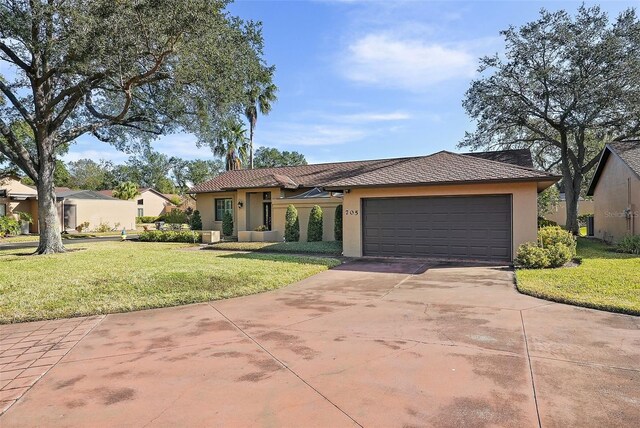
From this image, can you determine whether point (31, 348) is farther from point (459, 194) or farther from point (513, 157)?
point (513, 157)

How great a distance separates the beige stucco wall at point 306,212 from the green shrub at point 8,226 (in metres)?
19.2

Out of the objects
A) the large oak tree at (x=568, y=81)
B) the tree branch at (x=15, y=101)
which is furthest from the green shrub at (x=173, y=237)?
the large oak tree at (x=568, y=81)

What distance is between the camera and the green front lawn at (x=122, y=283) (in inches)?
269

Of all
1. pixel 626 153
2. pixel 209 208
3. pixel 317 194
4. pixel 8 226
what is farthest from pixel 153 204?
pixel 626 153

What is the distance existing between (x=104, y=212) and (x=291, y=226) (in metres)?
22.3

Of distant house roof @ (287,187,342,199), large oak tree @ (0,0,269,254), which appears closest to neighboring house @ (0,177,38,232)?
large oak tree @ (0,0,269,254)

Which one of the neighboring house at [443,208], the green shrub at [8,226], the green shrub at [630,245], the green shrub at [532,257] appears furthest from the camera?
the green shrub at [8,226]

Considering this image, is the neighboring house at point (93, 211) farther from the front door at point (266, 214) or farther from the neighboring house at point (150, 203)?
the front door at point (266, 214)

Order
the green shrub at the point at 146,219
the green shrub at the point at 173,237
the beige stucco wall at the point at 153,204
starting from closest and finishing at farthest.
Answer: the green shrub at the point at 173,237 < the green shrub at the point at 146,219 < the beige stucco wall at the point at 153,204

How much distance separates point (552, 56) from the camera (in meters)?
19.7

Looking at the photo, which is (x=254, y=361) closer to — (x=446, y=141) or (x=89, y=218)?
(x=446, y=141)

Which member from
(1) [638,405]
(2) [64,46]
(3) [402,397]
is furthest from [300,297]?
(2) [64,46]

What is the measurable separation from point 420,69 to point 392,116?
6830 mm

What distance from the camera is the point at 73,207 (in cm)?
3053
